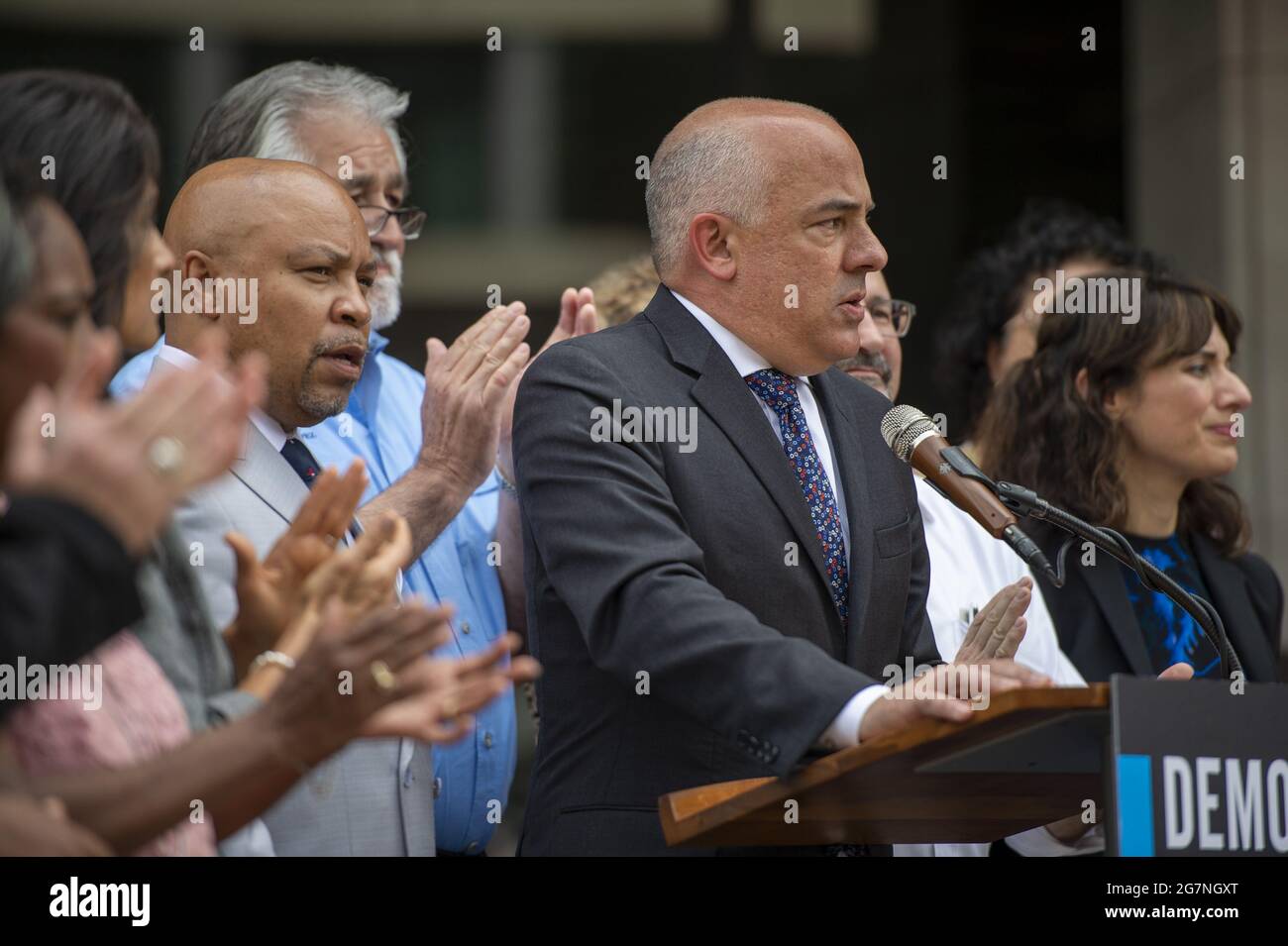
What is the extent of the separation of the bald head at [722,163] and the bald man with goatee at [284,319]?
62cm

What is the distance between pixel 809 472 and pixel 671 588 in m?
0.57

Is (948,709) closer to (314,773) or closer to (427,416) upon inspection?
(314,773)

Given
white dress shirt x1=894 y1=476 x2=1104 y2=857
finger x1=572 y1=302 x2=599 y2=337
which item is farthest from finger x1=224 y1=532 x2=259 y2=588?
white dress shirt x1=894 y1=476 x2=1104 y2=857

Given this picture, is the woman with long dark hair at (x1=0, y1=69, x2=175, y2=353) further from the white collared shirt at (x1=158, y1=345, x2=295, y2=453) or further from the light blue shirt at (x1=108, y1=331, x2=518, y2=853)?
the light blue shirt at (x1=108, y1=331, x2=518, y2=853)

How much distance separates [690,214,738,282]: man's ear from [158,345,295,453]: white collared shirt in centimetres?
87

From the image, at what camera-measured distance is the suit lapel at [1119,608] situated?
456 cm

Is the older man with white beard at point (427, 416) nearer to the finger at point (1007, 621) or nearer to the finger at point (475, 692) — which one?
the finger at point (1007, 621)

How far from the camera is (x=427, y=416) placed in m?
3.97

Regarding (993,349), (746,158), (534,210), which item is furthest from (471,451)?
(534,210)

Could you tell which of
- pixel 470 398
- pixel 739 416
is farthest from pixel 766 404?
pixel 470 398

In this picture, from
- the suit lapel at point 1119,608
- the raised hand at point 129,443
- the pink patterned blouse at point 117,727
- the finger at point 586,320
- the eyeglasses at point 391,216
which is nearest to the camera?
the raised hand at point 129,443

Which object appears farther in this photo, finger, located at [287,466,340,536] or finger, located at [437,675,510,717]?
finger, located at [287,466,340,536]

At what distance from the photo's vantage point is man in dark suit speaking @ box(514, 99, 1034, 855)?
2.94m

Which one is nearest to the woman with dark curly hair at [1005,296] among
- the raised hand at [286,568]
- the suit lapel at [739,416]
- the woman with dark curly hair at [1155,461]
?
the woman with dark curly hair at [1155,461]
